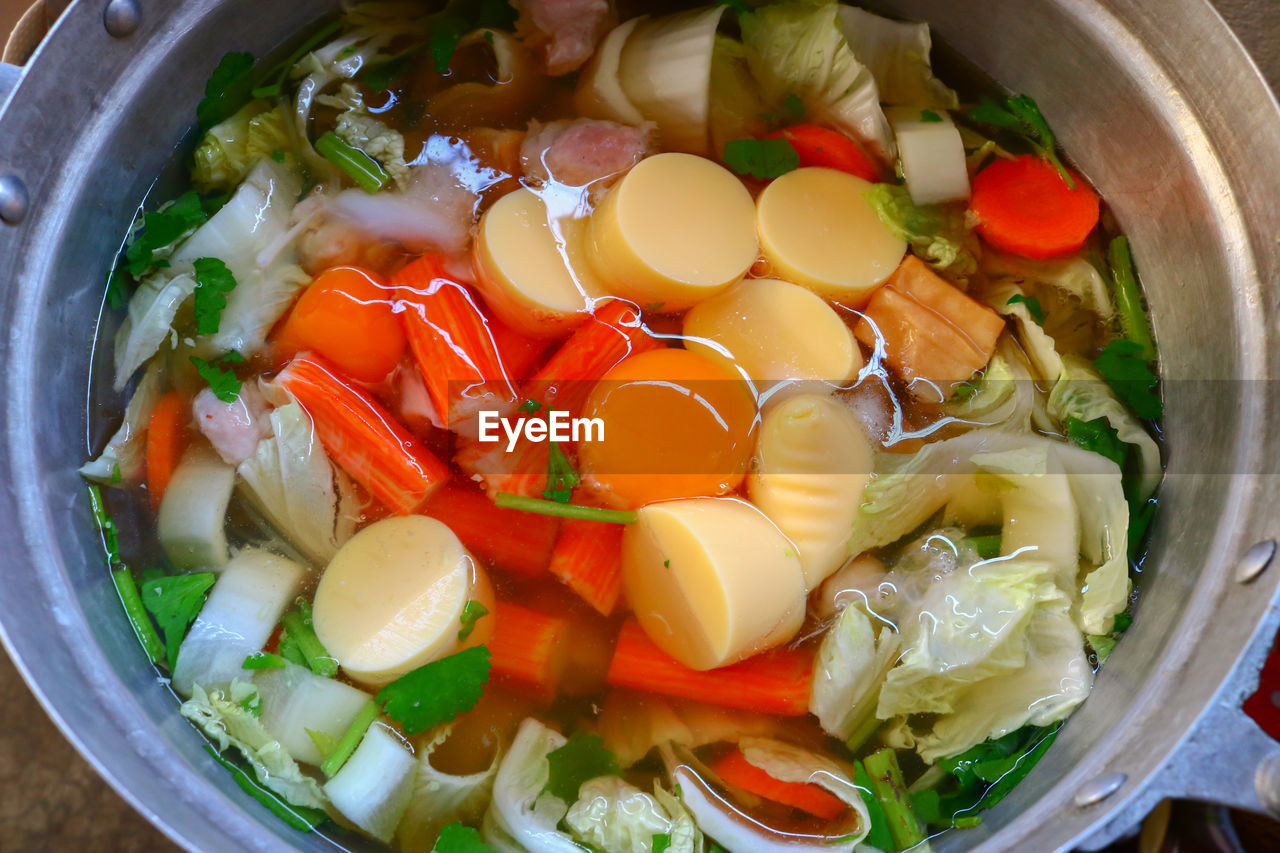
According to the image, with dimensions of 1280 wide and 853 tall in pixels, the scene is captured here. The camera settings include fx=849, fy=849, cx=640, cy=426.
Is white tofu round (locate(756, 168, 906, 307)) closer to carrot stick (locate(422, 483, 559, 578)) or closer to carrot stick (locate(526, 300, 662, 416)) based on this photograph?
carrot stick (locate(526, 300, 662, 416))

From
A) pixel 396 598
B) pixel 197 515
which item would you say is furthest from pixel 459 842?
pixel 197 515

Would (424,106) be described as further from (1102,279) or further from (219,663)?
(1102,279)

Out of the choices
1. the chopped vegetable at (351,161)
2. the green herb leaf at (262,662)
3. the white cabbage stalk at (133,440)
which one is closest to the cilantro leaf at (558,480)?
the green herb leaf at (262,662)

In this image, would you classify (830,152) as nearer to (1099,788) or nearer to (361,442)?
(361,442)

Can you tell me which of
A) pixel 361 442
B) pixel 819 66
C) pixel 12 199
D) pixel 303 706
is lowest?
pixel 303 706

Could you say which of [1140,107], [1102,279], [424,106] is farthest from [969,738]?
[424,106]

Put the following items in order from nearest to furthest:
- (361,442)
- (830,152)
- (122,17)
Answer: (122,17), (361,442), (830,152)

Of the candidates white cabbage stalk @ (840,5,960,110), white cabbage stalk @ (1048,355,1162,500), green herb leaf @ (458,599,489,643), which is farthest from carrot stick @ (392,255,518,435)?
white cabbage stalk @ (1048,355,1162,500)
